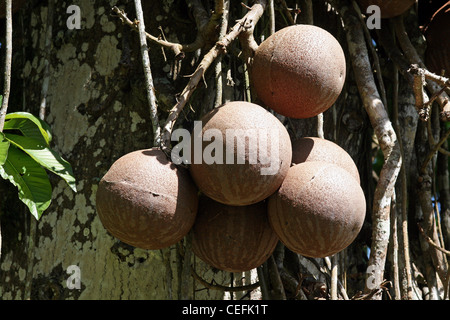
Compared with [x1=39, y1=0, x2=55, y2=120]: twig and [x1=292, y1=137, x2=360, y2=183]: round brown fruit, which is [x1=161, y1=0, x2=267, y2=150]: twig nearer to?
[x1=292, y1=137, x2=360, y2=183]: round brown fruit

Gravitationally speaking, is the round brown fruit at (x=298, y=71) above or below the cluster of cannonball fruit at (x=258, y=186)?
above

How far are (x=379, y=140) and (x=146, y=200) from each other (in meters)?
0.65

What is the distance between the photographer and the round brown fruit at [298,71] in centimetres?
107

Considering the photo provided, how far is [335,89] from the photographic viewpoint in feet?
3.64

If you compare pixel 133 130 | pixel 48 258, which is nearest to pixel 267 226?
pixel 133 130

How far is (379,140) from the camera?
1.36 m

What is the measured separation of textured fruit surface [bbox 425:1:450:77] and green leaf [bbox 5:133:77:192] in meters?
1.01

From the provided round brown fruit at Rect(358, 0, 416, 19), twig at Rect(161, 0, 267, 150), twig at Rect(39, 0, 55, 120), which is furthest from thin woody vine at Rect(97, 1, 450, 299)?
twig at Rect(39, 0, 55, 120)

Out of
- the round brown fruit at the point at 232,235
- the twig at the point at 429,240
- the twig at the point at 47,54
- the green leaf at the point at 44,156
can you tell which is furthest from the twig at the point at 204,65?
the twig at the point at 429,240

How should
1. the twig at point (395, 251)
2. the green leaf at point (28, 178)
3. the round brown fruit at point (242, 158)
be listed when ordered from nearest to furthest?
the round brown fruit at point (242, 158) → the green leaf at point (28, 178) → the twig at point (395, 251)

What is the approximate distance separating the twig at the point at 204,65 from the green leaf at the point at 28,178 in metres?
0.34

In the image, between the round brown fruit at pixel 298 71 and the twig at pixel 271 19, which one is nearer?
the round brown fruit at pixel 298 71

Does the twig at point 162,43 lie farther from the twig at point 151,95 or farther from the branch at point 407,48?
Answer: the branch at point 407,48

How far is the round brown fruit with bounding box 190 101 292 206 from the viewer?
0.97 metres
